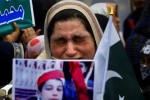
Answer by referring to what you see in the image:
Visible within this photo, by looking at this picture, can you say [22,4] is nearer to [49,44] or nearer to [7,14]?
[7,14]

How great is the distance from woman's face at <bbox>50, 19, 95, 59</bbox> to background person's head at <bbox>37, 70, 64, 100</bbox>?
366 millimetres

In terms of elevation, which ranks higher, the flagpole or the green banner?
the green banner

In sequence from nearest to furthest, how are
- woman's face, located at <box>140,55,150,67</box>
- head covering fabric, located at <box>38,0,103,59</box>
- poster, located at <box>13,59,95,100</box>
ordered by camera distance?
1. poster, located at <box>13,59,95,100</box>
2. head covering fabric, located at <box>38,0,103,59</box>
3. woman's face, located at <box>140,55,150,67</box>

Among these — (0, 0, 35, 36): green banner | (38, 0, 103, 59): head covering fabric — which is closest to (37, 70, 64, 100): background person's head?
(38, 0, 103, 59): head covering fabric

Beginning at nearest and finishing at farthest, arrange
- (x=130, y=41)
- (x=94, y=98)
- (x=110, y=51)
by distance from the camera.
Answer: (x=94, y=98)
(x=110, y=51)
(x=130, y=41)

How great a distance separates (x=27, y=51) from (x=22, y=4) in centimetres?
37

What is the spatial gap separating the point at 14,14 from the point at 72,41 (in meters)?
1.20

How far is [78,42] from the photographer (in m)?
2.79

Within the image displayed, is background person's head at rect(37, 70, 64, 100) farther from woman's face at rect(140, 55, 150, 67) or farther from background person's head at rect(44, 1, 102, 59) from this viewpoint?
woman's face at rect(140, 55, 150, 67)

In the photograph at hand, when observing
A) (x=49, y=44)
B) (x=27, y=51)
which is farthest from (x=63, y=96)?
(x=27, y=51)

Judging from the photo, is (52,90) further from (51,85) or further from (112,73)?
(112,73)

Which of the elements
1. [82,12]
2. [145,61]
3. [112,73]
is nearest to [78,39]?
[82,12]

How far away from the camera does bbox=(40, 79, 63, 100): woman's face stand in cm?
235

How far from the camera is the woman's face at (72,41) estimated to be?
2.76 m
